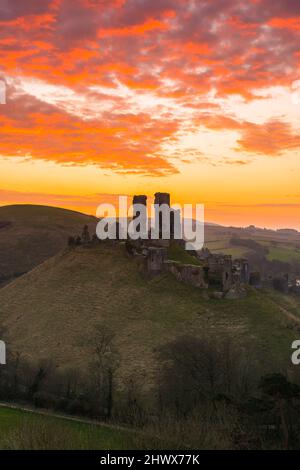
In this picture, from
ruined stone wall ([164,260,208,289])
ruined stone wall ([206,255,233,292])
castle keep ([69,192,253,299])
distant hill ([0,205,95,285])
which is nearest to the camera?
ruined stone wall ([206,255,233,292])

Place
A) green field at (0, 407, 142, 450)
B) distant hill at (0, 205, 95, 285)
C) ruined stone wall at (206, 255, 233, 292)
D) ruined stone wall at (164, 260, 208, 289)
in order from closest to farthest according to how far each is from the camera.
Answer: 1. green field at (0, 407, 142, 450)
2. ruined stone wall at (206, 255, 233, 292)
3. ruined stone wall at (164, 260, 208, 289)
4. distant hill at (0, 205, 95, 285)

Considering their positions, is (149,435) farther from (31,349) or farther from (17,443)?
(31,349)

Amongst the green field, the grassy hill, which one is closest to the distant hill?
the grassy hill

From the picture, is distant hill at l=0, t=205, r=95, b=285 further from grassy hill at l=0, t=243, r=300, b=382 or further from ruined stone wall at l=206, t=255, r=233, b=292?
ruined stone wall at l=206, t=255, r=233, b=292

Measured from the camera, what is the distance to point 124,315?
77.6 meters

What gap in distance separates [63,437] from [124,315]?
46973 mm

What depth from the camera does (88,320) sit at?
7838 cm

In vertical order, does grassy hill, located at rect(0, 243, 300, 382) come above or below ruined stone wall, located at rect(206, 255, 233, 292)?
below

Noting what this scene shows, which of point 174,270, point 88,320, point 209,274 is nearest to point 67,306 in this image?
point 88,320

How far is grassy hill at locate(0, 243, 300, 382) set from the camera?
2623 inches

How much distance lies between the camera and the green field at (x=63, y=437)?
29562 millimetres

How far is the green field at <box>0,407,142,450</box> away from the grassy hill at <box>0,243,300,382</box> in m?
21.5

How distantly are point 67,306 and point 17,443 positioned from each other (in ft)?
178

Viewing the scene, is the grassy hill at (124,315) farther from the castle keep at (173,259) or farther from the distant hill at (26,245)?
the distant hill at (26,245)
